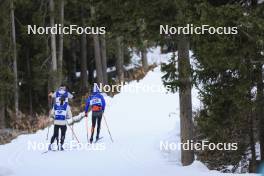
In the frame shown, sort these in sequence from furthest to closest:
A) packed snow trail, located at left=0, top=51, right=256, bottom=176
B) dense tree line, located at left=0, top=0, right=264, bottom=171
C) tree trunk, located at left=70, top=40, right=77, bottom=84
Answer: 1. tree trunk, located at left=70, top=40, right=77, bottom=84
2. packed snow trail, located at left=0, top=51, right=256, bottom=176
3. dense tree line, located at left=0, top=0, right=264, bottom=171

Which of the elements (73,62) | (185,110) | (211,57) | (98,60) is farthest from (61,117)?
(73,62)

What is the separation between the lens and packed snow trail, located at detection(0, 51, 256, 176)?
13945 millimetres

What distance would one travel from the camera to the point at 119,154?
16.7m

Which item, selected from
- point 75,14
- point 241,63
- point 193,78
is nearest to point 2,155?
point 193,78

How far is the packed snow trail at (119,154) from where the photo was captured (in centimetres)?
1395

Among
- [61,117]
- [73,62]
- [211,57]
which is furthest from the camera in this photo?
[73,62]

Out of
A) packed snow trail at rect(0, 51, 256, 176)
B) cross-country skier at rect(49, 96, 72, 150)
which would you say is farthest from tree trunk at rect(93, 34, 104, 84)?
cross-country skier at rect(49, 96, 72, 150)

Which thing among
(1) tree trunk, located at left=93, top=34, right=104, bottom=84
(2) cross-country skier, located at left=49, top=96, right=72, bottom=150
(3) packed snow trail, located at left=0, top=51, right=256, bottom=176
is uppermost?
(1) tree trunk, located at left=93, top=34, right=104, bottom=84

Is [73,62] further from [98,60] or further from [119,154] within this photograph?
[119,154]

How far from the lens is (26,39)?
35.0 metres

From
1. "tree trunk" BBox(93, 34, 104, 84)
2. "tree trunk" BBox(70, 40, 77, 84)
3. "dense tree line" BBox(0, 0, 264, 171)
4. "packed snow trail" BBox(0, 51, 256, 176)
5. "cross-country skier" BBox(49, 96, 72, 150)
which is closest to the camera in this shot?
"dense tree line" BBox(0, 0, 264, 171)

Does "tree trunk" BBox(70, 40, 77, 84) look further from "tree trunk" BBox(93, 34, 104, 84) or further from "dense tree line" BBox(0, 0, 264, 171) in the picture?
"dense tree line" BBox(0, 0, 264, 171)

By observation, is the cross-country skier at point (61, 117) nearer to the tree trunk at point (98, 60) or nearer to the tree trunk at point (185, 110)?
the tree trunk at point (185, 110)

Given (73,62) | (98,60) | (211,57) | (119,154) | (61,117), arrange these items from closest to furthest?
(211,57)
(119,154)
(61,117)
(98,60)
(73,62)
